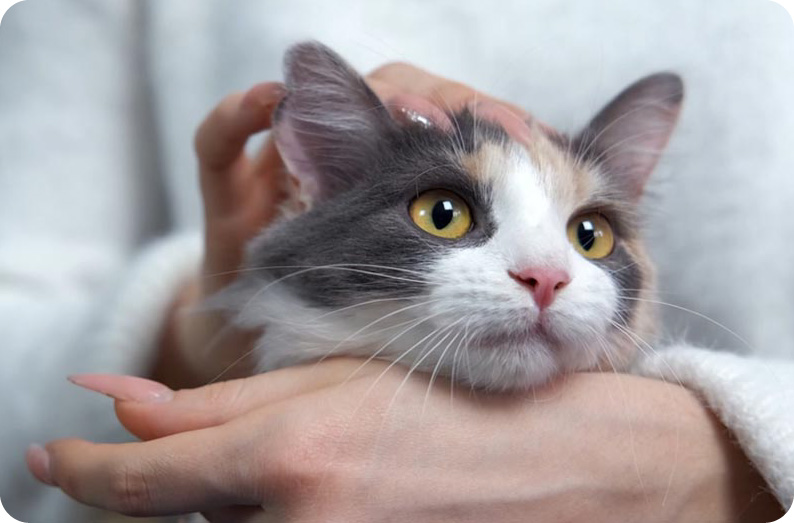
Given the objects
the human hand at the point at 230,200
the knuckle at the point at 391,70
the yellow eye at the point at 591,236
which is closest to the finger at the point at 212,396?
the human hand at the point at 230,200

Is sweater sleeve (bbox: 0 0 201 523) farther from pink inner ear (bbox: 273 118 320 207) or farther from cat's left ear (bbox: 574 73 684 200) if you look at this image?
cat's left ear (bbox: 574 73 684 200)

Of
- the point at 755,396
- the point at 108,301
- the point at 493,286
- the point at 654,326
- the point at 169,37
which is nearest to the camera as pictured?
the point at 493,286

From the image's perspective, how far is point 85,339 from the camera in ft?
2.75

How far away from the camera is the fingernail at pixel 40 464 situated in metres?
0.67

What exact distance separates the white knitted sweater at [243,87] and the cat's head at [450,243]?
15cm

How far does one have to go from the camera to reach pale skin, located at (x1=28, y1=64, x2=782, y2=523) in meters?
0.56

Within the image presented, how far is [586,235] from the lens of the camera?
2.12 ft

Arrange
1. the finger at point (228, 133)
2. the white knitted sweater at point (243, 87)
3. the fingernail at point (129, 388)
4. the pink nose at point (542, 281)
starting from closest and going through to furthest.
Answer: the pink nose at point (542, 281) < the fingernail at point (129, 388) < the finger at point (228, 133) < the white knitted sweater at point (243, 87)

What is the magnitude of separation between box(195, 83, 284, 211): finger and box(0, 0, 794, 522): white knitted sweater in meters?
0.12

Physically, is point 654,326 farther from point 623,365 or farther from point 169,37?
point 169,37

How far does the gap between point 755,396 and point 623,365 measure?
0.12m

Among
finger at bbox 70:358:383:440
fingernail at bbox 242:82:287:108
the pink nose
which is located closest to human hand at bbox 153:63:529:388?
fingernail at bbox 242:82:287:108

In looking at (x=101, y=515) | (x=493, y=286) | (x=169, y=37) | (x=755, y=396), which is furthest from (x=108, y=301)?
(x=755, y=396)

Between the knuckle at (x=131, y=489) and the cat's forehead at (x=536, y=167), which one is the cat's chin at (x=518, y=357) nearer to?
the cat's forehead at (x=536, y=167)
